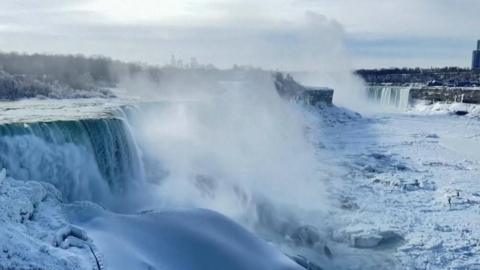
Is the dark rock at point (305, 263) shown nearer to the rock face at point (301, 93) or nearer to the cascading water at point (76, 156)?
the cascading water at point (76, 156)

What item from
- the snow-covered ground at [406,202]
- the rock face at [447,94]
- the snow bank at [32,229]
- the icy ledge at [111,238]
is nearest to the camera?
the snow bank at [32,229]

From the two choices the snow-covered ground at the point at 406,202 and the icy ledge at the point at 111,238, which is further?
the snow-covered ground at the point at 406,202

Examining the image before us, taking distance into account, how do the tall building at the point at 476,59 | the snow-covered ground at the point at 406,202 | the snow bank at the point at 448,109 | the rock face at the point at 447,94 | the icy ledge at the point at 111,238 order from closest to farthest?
the icy ledge at the point at 111,238, the snow-covered ground at the point at 406,202, the snow bank at the point at 448,109, the rock face at the point at 447,94, the tall building at the point at 476,59

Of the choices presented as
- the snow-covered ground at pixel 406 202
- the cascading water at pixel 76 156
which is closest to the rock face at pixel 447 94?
the snow-covered ground at pixel 406 202

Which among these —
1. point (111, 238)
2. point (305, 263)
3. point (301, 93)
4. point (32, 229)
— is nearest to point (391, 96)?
point (301, 93)

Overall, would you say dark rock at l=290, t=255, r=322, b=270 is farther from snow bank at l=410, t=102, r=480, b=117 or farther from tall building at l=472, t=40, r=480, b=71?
tall building at l=472, t=40, r=480, b=71

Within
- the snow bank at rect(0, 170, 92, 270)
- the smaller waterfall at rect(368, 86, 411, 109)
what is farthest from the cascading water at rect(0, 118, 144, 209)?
the smaller waterfall at rect(368, 86, 411, 109)
